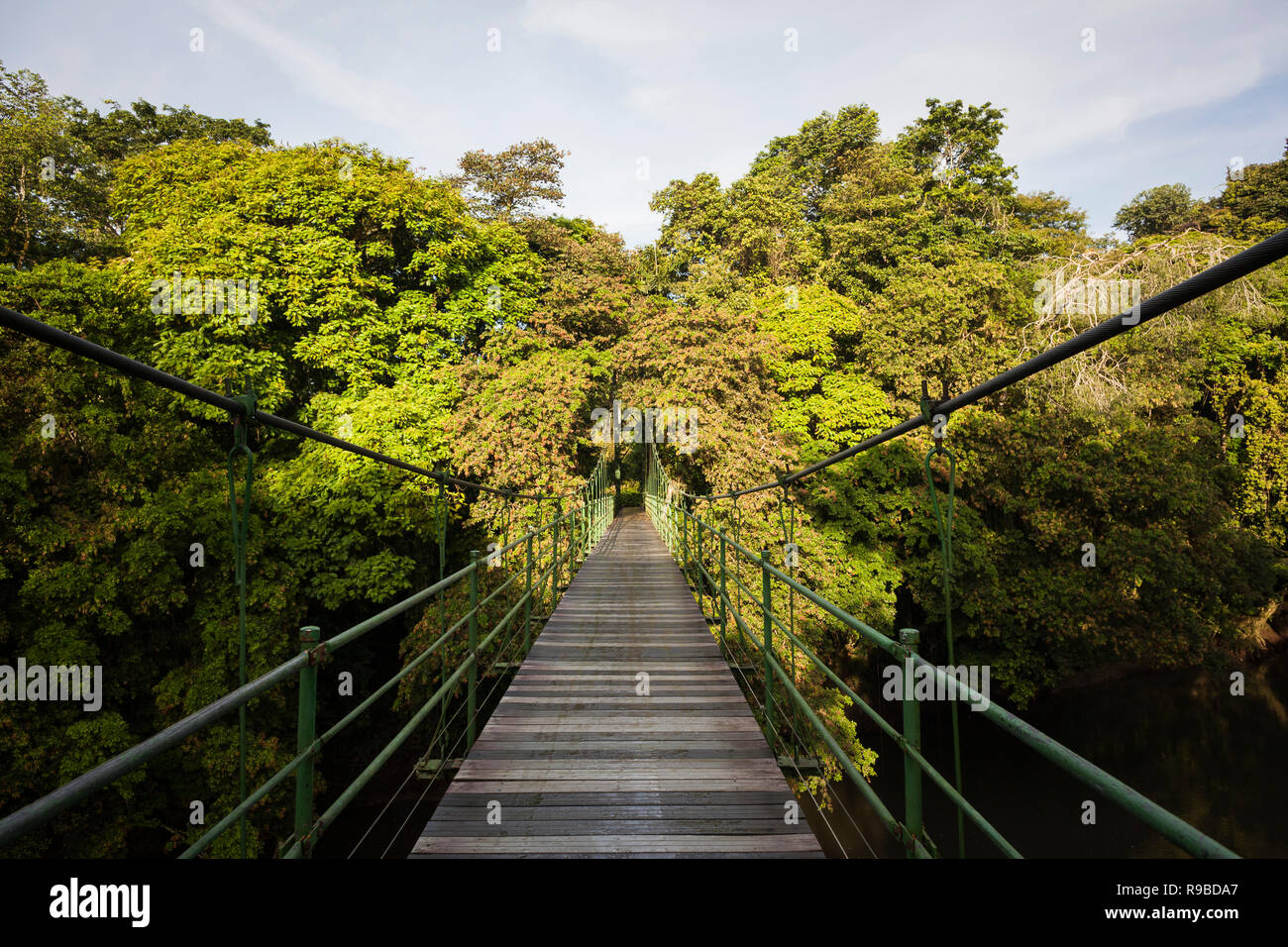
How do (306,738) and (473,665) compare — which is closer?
(306,738)

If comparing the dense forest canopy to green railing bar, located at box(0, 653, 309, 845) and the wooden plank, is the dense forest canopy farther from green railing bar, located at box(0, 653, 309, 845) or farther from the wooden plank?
green railing bar, located at box(0, 653, 309, 845)

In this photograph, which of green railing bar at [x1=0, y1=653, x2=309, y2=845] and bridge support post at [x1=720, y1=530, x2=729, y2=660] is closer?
green railing bar at [x1=0, y1=653, x2=309, y2=845]

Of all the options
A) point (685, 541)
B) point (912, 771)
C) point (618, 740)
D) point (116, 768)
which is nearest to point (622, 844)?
point (618, 740)

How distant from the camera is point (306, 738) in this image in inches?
63.6

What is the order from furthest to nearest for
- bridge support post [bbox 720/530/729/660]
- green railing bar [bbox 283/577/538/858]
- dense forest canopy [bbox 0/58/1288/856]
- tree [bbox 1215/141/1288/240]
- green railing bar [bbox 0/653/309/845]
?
1. tree [bbox 1215/141/1288/240]
2. dense forest canopy [bbox 0/58/1288/856]
3. bridge support post [bbox 720/530/729/660]
4. green railing bar [bbox 283/577/538/858]
5. green railing bar [bbox 0/653/309/845]

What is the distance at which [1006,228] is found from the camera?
785 inches

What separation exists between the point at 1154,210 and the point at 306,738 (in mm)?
35787

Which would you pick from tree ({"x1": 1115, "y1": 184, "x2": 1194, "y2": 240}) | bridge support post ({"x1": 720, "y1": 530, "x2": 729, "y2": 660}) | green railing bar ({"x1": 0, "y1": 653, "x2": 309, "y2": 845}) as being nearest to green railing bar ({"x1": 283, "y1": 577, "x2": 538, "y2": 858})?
green railing bar ({"x1": 0, "y1": 653, "x2": 309, "y2": 845})

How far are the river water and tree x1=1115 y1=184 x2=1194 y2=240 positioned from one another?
19.1 m

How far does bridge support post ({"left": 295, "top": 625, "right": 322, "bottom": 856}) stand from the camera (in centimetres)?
154

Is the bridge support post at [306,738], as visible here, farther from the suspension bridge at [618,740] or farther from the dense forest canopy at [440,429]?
the dense forest canopy at [440,429]

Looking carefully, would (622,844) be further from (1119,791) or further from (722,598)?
(722,598)
